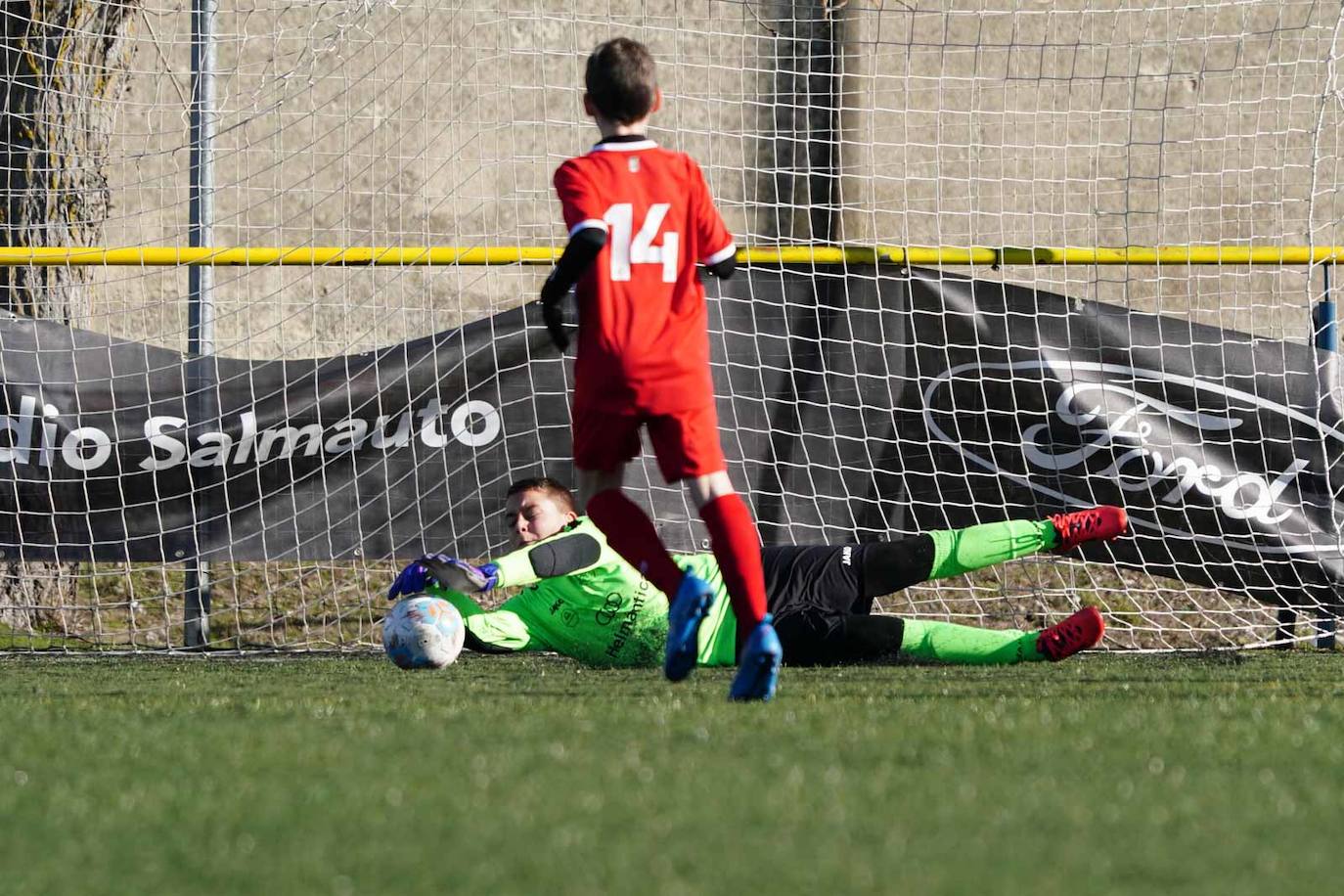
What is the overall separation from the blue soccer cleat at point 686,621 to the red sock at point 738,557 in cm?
13

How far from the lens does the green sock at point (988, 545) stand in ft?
15.0

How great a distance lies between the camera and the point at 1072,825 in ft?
6.05

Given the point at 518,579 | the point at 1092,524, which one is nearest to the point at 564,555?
the point at 518,579

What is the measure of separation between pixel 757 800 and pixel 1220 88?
665cm

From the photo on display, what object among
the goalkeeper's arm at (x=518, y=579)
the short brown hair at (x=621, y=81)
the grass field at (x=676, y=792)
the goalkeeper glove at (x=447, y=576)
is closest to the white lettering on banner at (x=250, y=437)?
the goalkeeper's arm at (x=518, y=579)

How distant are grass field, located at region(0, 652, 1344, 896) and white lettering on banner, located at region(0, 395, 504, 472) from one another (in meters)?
2.05

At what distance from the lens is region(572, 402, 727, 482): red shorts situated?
10.8 ft

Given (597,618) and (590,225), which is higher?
(590,225)

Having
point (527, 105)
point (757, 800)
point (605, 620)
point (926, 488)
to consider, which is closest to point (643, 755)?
point (757, 800)

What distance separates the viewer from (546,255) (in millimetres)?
5480

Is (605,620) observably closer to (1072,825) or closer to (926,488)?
(926,488)

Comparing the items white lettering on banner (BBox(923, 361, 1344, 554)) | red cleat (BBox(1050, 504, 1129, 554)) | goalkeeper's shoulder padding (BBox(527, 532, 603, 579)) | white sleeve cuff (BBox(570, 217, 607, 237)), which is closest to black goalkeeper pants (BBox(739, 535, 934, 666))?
red cleat (BBox(1050, 504, 1129, 554))

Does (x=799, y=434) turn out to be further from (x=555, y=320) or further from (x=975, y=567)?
(x=555, y=320)

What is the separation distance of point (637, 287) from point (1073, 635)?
1792 millimetres
